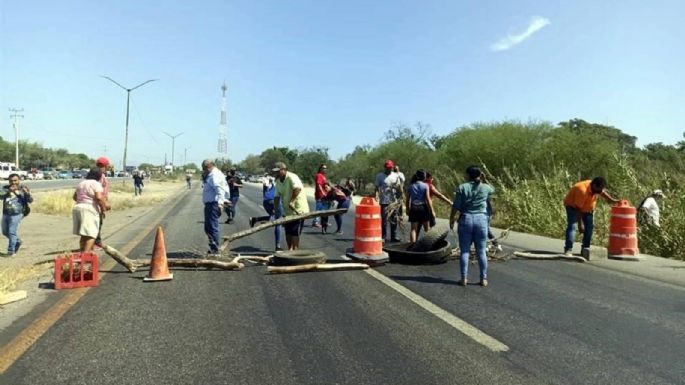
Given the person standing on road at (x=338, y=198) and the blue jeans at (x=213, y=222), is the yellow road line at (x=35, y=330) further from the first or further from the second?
the person standing on road at (x=338, y=198)

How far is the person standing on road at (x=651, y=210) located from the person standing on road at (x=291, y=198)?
8.07 metres

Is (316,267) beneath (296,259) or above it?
beneath

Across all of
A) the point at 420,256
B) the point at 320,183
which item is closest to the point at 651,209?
the point at 420,256

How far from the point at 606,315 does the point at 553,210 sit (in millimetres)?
11896

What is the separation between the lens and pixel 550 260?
1130 cm

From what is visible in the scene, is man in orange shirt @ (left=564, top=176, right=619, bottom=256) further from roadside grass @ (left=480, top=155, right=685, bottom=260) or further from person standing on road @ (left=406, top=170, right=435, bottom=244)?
person standing on road @ (left=406, top=170, right=435, bottom=244)

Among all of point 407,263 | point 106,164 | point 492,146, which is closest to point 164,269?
point 106,164

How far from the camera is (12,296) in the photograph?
7.13 m

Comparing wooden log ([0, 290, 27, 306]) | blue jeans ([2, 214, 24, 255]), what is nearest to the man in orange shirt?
wooden log ([0, 290, 27, 306])

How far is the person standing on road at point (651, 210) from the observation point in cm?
1338

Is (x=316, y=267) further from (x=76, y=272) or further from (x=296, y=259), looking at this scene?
(x=76, y=272)

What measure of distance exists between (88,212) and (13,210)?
3.97 meters

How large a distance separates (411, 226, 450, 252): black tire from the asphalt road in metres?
1.20

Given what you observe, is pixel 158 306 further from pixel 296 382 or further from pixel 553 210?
pixel 553 210
